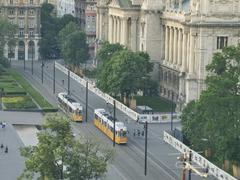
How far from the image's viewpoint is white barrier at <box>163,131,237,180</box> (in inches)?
3826

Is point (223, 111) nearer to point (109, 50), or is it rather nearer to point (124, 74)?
point (124, 74)

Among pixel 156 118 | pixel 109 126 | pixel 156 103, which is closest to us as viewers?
pixel 109 126

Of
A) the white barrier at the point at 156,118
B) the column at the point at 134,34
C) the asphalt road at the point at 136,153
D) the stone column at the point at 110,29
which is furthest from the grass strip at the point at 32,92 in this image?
the column at the point at 134,34

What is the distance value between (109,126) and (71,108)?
15426 millimetres

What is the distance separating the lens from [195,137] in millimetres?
104375

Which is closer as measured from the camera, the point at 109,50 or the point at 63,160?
the point at 63,160

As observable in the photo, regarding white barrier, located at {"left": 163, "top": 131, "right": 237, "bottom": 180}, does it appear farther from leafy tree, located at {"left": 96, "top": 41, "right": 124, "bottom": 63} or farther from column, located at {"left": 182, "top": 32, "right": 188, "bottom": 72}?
leafy tree, located at {"left": 96, "top": 41, "right": 124, "bottom": 63}

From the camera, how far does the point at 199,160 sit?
341 feet

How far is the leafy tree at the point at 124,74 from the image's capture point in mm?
144750

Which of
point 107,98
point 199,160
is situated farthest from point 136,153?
point 107,98

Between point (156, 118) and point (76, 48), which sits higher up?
point (76, 48)

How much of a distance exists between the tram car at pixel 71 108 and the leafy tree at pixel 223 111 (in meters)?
31.7

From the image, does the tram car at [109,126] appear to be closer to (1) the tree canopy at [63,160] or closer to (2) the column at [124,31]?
(1) the tree canopy at [63,160]

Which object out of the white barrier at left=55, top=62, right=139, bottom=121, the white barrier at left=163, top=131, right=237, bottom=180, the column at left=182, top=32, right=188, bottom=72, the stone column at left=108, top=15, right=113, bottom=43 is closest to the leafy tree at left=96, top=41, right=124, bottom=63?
the white barrier at left=55, top=62, right=139, bottom=121
